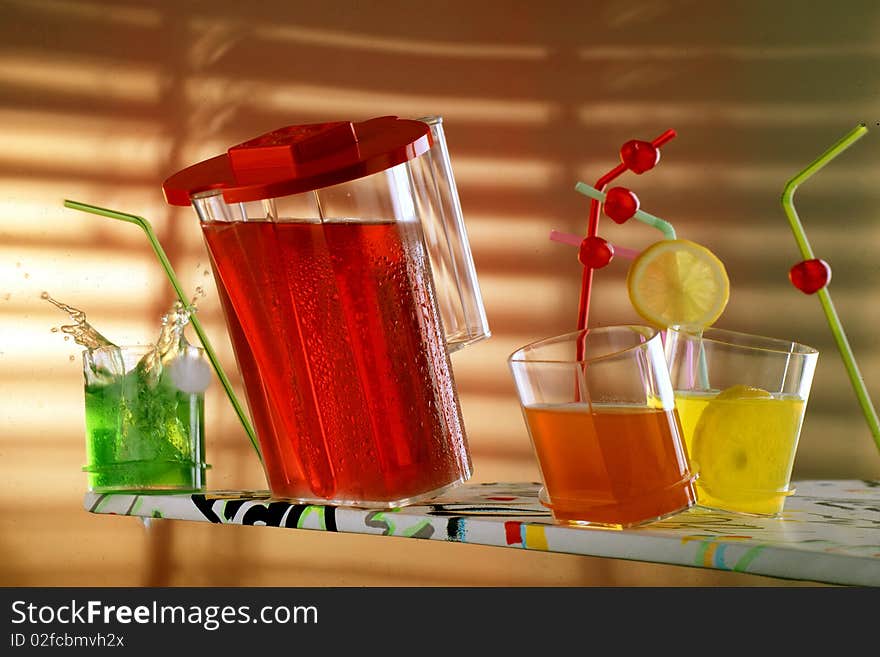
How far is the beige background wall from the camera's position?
2.28m

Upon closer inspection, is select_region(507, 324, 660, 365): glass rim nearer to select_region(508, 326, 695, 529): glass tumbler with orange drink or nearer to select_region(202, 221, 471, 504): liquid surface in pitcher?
select_region(508, 326, 695, 529): glass tumbler with orange drink

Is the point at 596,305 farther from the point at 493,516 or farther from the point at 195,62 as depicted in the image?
the point at 493,516

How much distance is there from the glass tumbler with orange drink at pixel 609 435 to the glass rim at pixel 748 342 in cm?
12

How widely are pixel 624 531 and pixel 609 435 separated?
0.21 ft

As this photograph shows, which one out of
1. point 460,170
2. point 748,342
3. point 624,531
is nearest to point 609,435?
point 624,531

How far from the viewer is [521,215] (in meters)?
2.39

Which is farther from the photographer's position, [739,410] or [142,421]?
[142,421]

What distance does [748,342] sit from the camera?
747 mm

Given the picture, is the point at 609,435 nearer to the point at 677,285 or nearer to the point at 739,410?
the point at 739,410

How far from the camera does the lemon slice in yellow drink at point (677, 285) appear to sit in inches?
31.6

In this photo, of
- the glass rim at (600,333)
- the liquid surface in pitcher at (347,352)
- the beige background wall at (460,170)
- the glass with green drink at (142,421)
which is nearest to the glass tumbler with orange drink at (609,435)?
the glass rim at (600,333)

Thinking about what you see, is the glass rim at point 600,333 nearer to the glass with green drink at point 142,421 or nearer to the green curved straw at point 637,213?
the green curved straw at point 637,213

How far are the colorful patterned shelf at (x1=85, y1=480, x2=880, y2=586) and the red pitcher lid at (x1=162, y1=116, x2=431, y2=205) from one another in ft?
0.78
